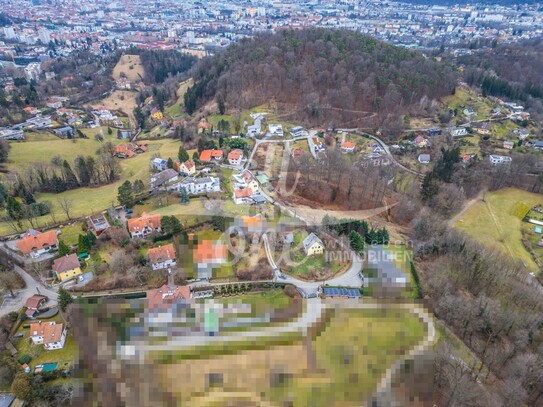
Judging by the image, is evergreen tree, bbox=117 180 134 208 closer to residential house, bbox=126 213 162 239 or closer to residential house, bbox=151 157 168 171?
residential house, bbox=126 213 162 239

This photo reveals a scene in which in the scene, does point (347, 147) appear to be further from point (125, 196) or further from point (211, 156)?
point (125, 196)

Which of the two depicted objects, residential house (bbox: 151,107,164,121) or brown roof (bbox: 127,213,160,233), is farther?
residential house (bbox: 151,107,164,121)

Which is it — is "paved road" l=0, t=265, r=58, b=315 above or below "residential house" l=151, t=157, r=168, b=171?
below

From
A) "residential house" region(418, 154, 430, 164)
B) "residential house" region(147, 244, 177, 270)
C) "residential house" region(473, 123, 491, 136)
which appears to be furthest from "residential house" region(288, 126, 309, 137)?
"residential house" region(147, 244, 177, 270)

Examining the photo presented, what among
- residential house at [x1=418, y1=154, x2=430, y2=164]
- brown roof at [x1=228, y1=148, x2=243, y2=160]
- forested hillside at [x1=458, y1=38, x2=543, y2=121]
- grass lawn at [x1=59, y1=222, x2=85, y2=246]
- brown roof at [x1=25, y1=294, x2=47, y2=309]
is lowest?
residential house at [x1=418, y1=154, x2=430, y2=164]

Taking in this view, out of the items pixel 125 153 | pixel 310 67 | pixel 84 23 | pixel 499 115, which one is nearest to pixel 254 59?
→ pixel 310 67

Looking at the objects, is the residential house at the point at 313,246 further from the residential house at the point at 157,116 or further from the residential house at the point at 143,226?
the residential house at the point at 157,116

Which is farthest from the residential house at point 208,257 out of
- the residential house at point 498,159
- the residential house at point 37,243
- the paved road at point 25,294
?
the residential house at point 498,159

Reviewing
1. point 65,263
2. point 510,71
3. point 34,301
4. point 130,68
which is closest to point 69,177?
point 65,263
